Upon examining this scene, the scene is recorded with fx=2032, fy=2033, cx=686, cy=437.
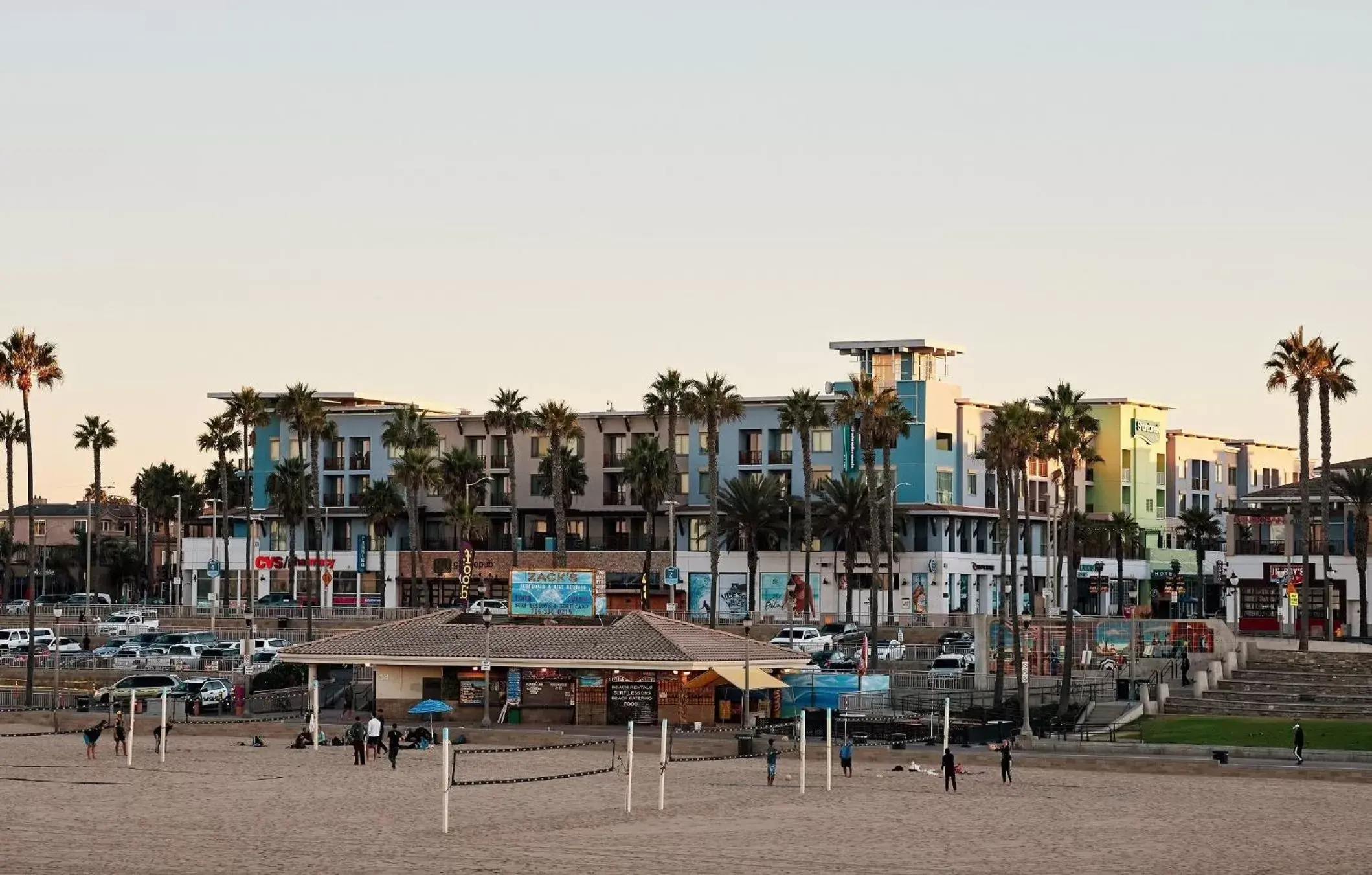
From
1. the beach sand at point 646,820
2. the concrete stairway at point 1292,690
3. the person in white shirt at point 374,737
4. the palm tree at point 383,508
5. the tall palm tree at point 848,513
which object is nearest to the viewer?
the beach sand at point 646,820

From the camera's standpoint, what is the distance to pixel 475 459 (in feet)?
449

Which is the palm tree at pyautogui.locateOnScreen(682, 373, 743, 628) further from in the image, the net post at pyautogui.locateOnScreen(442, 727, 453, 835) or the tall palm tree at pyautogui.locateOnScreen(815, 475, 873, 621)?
the net post at pyautogui.locateOnScreen(442, 727, 453, 835)

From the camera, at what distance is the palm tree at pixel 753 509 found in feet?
415

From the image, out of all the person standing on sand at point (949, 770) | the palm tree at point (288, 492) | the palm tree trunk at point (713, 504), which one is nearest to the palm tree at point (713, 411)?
the palm tree trunk at point (713, 504)

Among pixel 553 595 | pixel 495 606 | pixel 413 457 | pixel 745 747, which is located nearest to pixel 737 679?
pixel 745 747

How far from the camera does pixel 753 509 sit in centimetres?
12644

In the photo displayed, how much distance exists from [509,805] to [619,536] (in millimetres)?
89428

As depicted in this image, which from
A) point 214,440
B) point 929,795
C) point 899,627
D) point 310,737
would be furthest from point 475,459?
point 929,795

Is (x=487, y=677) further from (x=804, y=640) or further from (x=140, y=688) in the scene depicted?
(x=804, y=640)

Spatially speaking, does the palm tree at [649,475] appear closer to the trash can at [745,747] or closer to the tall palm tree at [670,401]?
the tall palm tree at [670,401]

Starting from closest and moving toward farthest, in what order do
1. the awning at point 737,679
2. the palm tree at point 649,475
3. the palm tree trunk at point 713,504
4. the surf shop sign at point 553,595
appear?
the awning at point 737,679, the surf shop sign at point 553,595, the palm tree trunk at point 713,504, the palm tree at point 649,475

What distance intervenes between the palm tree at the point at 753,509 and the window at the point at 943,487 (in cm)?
1064

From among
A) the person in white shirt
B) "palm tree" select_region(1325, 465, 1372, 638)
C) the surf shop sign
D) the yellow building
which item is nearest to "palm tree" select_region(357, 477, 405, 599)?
the yellow building

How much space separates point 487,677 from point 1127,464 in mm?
93681
